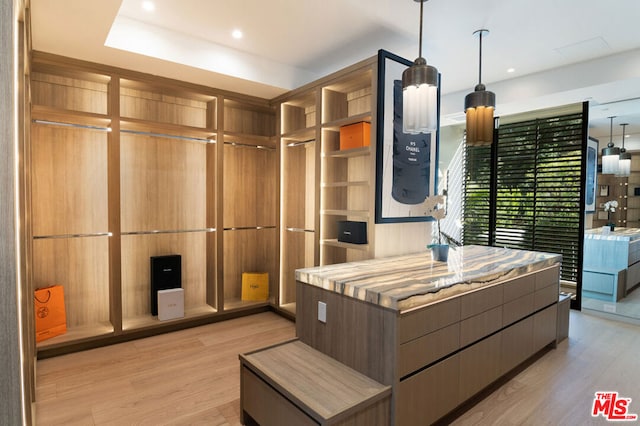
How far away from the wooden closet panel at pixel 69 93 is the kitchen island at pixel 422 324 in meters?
2.87

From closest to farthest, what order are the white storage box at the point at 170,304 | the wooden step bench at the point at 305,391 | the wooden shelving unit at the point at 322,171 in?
the wooden step bench at the point at 305,391
the wooden shelving unit at the point at 322,171
the white storage box at the point at 170,304

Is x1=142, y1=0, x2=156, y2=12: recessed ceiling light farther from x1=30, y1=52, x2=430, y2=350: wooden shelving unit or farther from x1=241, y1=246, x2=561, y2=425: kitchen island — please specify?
x1=241, y1=246, x2=561, y2=425: kitchen island

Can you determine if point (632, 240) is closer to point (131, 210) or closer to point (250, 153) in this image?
point (250, 153)

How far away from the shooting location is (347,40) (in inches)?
136

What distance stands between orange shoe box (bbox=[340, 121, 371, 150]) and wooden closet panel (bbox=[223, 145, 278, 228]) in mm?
1303

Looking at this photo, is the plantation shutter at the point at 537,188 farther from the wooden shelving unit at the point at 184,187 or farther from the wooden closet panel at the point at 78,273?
the wooden closet panel at the point at 78,273

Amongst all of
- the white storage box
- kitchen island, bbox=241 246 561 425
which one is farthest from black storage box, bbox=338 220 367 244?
the white storage box

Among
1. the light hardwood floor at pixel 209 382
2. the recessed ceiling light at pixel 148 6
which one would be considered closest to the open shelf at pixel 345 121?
the recessed ceiling light at pixel 148 6

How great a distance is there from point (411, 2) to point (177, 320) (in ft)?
12.4

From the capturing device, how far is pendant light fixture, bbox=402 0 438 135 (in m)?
2.36

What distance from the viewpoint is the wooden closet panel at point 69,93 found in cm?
329

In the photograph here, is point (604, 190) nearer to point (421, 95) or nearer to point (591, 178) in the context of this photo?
point (591, 178)

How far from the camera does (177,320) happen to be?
3.85 m

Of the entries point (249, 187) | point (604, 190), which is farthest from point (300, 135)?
point (604, 190)
